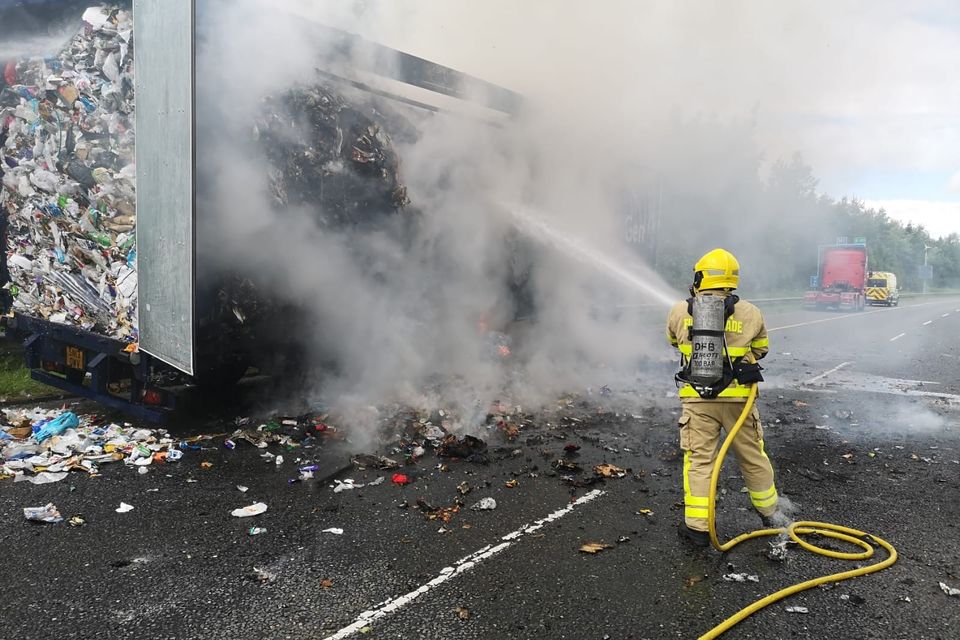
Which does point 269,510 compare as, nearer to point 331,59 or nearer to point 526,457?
point 526,457

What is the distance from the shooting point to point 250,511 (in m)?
3.56

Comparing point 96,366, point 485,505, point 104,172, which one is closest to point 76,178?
point 104,172

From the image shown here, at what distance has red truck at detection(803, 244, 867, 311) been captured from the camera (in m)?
26.1

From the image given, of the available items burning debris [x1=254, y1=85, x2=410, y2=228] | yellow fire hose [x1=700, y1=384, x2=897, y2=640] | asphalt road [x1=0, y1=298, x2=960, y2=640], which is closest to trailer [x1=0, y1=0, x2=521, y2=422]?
burning debris [x1=254, y1=85, x2=410, y2=228]

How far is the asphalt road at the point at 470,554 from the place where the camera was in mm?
2529

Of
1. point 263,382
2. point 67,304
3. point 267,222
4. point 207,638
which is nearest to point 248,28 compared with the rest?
point 267,222

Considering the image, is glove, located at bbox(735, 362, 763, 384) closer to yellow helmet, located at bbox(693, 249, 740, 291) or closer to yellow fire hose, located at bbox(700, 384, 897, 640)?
→ yellow fire hose, located at bbox(700, 384, 897, 640)

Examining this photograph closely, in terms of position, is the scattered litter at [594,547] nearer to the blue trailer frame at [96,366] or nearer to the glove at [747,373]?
the glove at [747,373]

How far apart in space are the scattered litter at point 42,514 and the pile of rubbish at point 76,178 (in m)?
1.51

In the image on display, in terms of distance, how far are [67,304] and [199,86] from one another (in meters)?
2.25

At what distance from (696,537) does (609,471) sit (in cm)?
117

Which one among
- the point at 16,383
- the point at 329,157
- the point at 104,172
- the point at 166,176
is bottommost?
the point at 16,383

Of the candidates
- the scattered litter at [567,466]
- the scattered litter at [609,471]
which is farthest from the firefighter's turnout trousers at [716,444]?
the scattered litter at [567,466]

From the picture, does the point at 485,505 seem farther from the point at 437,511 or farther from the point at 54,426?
the point at 54,426
